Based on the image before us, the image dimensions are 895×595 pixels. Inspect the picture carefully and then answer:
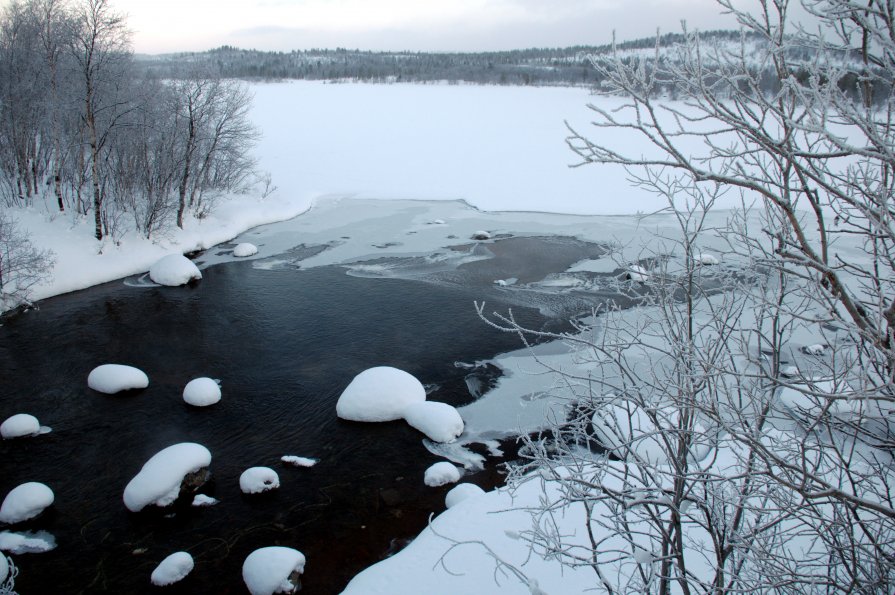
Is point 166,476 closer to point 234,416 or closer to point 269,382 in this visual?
point 234,416

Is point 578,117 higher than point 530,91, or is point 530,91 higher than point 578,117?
point 530,91

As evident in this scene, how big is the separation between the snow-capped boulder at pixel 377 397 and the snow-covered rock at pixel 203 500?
2867mm

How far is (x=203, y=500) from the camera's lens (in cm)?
869

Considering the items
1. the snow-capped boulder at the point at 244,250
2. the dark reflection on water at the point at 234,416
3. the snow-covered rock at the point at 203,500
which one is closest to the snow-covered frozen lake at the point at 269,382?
the dark reflection on water at the point at 234,416

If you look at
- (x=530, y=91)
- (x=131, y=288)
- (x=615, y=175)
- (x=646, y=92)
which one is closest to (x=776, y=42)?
(x=646, y=92)

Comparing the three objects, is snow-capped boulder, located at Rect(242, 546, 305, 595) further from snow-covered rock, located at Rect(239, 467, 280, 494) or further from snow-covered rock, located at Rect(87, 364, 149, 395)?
snow-covered rock, located at Rect(87, 364, 149, 395)

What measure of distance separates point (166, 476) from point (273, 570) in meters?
2.65

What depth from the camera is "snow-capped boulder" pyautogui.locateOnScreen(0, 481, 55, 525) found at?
323 inches

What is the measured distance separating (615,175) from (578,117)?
18.6 metres

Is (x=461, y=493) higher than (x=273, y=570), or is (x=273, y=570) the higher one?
(x=461, y=493)

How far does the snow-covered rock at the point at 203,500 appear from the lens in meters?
8.64

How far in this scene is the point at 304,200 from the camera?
29.0 metres

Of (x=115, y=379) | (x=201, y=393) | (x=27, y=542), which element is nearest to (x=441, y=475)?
(x=201, y=393)

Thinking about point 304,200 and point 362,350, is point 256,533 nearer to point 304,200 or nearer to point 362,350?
point 362,350
